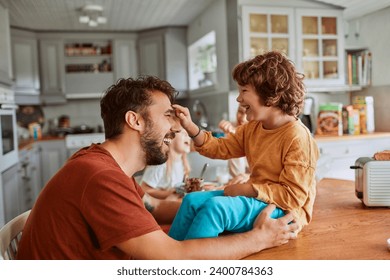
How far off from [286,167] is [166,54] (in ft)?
3.76

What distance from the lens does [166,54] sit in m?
1.77

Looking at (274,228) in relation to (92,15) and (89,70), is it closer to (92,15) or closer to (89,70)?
(92,15)

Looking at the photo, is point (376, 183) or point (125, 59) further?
point (125, 59)

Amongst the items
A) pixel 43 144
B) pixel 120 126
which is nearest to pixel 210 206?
pixel 120 126

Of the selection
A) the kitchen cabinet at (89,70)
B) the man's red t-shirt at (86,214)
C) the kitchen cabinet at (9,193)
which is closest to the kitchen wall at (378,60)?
the man's red t-shirt at (86,214)

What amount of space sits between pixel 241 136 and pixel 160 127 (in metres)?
0.23

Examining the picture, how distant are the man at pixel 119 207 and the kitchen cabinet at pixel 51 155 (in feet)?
7.63

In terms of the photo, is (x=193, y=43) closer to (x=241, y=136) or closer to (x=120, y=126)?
(x=241, y=136)

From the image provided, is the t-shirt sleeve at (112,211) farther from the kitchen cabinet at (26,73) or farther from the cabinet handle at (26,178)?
the kitchen cabinet at (26,73)

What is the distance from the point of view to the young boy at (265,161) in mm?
698

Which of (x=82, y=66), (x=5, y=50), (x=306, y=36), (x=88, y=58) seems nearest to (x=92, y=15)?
(x=5, y=50)

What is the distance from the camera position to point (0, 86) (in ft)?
6.48

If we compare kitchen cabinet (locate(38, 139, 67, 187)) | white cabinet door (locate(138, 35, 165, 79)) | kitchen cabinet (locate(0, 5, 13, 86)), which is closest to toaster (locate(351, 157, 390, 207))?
white cabinet door (locate(138, 35, 165, 79))

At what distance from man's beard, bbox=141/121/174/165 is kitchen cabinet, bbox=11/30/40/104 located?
2.42 metres
